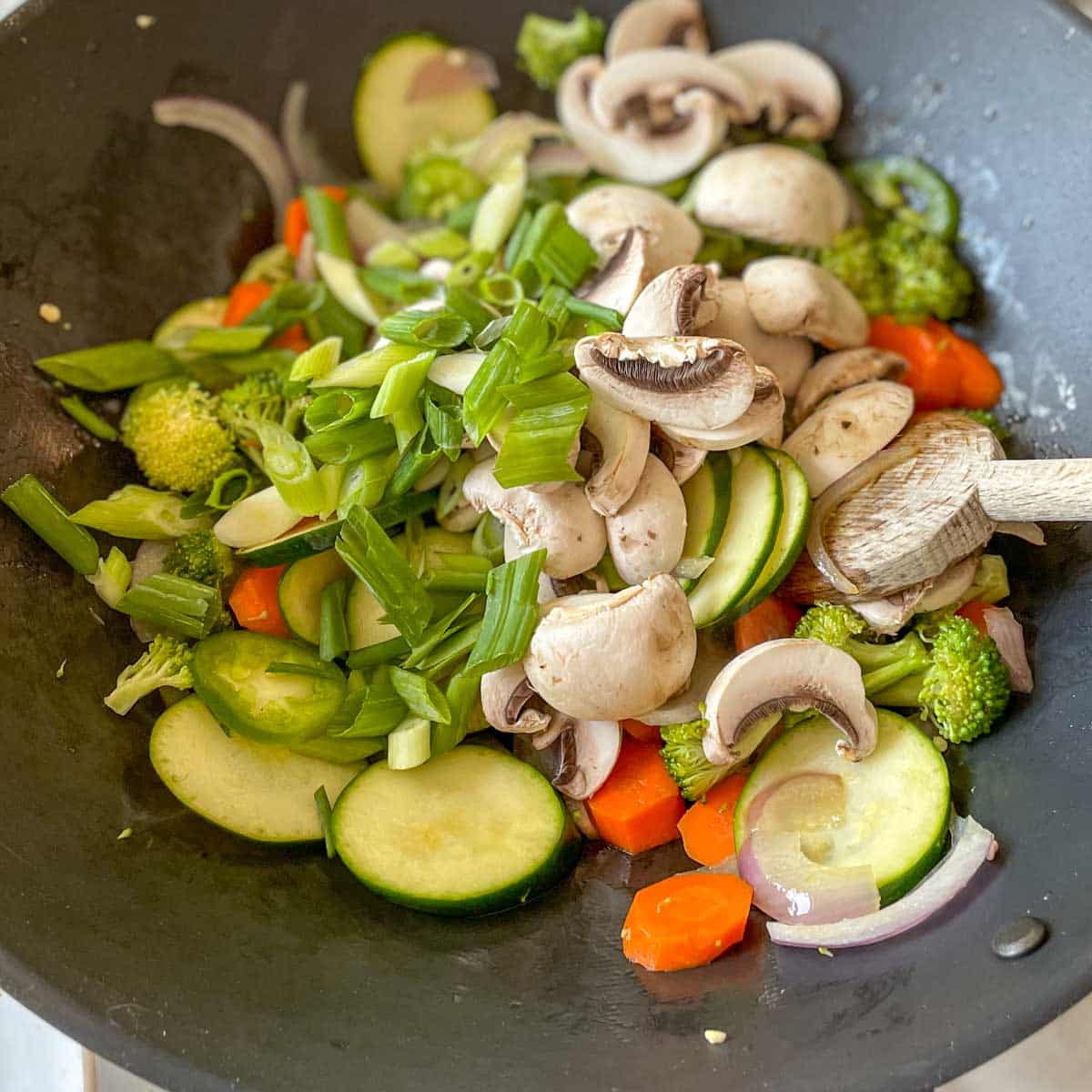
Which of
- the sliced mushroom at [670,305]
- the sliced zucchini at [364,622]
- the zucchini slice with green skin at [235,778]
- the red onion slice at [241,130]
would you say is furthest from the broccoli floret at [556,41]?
the zucchini slice with green skin at [235,778]

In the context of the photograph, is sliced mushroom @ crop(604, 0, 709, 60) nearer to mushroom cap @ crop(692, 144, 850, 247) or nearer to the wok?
the wok

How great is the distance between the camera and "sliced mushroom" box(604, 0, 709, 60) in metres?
2.84

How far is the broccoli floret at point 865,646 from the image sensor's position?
2094 mm

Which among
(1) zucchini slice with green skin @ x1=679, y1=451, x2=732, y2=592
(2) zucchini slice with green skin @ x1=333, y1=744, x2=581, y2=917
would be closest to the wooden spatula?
(1) zucchini slice with green skin @ x1=679, y1=451, x2=732, y2=592

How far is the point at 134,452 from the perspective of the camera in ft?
7.91

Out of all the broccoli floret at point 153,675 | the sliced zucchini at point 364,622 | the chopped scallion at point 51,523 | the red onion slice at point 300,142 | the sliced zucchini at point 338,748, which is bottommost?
the sliced zucchini at point 338,748

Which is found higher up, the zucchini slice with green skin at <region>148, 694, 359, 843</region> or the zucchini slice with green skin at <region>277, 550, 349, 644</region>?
the zucchini slice with green skin at <region>277, 550, 349, 644</region>

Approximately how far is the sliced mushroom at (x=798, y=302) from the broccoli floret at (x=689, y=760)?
897 mm

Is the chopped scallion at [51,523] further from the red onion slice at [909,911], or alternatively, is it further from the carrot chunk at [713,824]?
the red onion slice at [909,911]

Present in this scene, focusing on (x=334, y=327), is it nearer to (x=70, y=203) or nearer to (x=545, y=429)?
(x=70, y=203)

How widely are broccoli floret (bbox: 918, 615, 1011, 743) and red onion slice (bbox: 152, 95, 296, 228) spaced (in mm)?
2109

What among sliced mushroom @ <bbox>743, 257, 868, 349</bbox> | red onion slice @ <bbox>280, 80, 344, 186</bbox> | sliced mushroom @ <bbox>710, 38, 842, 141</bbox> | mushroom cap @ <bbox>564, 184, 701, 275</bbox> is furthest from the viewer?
red onion slice @ <bbox>280, 80, 344, 186</bbox>

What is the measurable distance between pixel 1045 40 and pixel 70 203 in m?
2.23

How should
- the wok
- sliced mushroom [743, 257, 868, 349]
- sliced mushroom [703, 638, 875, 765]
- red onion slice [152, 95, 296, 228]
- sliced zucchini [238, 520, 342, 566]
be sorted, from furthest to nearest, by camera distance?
red onion slice [152, 95, 296, 228] → sliced mushroom [743, 257, 868, 349] → sliced zucchini [238, 520, 342, 566] → sliced mushroom [703, 638, 875, 765] → the wok
